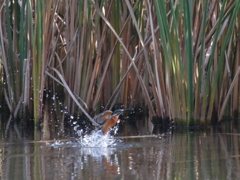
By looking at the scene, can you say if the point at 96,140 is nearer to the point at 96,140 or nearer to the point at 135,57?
the point at 96,140

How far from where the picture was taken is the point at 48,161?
4.09m

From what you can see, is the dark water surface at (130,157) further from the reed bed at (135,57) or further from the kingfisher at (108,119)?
the reed bed at (135,57)

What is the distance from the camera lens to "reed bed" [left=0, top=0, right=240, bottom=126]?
17.8ft

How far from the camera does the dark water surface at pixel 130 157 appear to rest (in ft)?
11.7

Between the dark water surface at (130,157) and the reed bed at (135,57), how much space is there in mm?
489

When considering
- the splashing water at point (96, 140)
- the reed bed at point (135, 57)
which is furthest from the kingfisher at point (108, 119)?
the reed bed at point (135, 57)

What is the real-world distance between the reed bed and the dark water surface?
0.49m

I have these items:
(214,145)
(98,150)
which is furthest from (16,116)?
(214,145)

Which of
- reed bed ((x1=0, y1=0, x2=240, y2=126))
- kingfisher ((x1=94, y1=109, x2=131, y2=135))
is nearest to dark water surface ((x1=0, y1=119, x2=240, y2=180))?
kingfisher ((x1=94, y1=109, x2=131, y2=135))

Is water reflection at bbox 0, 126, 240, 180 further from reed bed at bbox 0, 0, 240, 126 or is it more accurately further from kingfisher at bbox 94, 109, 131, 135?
reed bed at bbox 0, 0, 240, 126

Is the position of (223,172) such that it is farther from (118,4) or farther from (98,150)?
(118,4)

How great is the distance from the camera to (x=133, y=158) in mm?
4129

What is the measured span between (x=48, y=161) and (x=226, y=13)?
8.39 feet

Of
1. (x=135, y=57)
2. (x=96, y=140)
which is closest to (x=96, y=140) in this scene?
(x=96, y=140)
